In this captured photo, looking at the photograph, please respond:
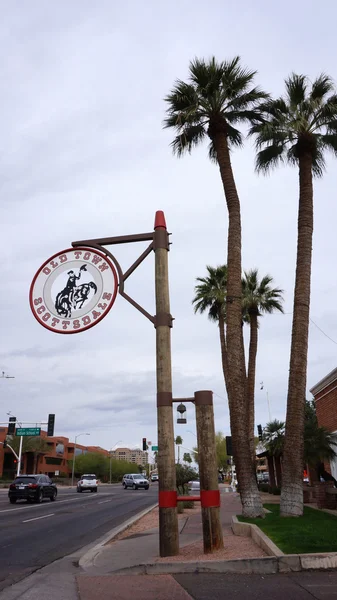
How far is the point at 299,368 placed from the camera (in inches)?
523

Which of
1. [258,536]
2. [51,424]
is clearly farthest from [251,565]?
[51,424]

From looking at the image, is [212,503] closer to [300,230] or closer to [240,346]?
[240,346]

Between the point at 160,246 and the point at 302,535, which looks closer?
the point at 302,535

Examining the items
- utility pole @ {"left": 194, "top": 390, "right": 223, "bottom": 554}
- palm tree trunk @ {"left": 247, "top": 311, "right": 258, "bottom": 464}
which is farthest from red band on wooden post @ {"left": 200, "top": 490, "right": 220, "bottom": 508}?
palm tree trunk @ {"left": 247, "top": 311, "right": 258, "bottom": 464}

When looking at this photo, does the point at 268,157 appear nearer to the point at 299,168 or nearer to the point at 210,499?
the point at 299,168

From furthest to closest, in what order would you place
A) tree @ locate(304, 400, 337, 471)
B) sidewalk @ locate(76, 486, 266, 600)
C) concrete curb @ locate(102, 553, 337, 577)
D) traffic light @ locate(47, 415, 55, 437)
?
Result: traffic light @ locate(47, 415, 55, 437) < tree @ locate(304, 400, 337, 471) < concrete curb @ locate(102, 553, 337, 577) < sidewalk @ locate(76, 486, 266, 600)

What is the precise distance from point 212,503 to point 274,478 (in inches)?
1085

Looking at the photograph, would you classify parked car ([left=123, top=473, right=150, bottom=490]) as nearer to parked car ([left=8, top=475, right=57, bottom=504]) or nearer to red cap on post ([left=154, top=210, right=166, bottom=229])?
parked car ([left=8, top=475, right=57, bottom=504])

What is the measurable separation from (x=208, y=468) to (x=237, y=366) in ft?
17.2

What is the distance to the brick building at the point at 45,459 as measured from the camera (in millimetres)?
74594

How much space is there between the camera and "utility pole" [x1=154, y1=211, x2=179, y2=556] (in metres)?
8.26

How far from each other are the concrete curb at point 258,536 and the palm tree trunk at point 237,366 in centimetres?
81

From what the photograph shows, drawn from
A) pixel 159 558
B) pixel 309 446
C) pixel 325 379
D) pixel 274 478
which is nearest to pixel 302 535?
pixel 159 558

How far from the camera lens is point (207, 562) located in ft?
24.2
